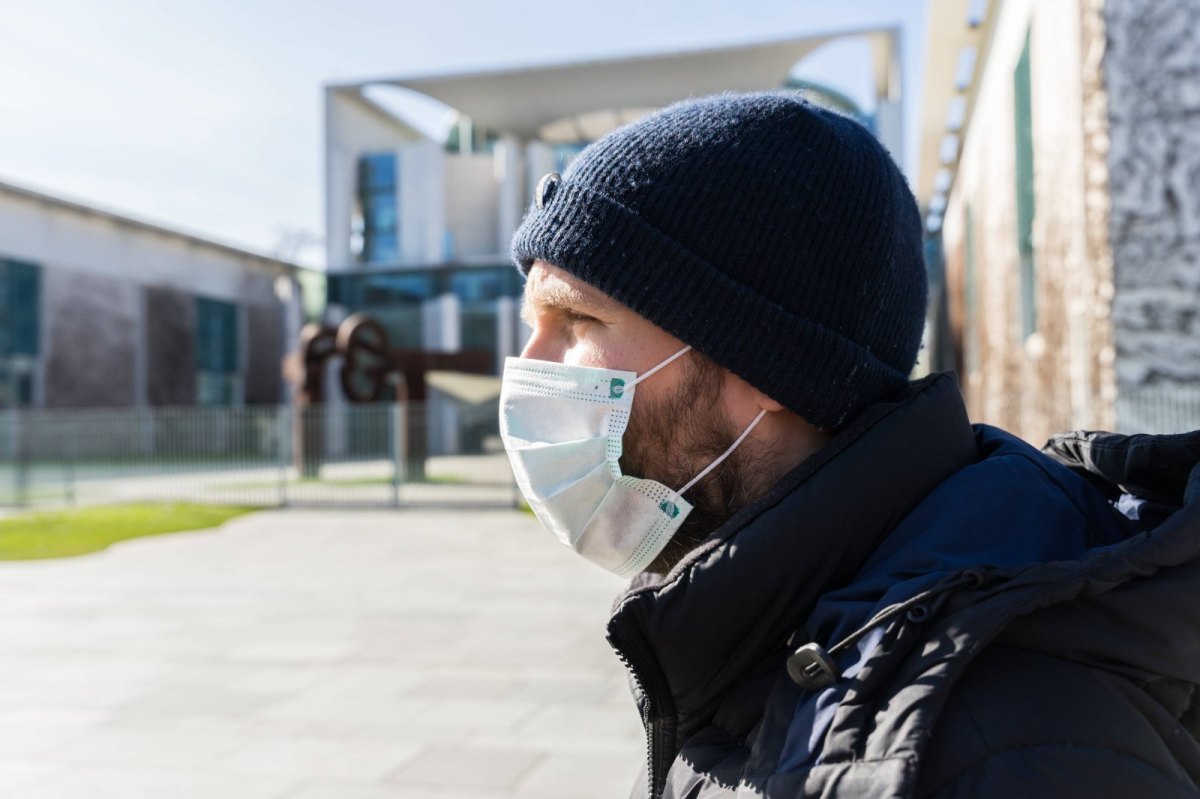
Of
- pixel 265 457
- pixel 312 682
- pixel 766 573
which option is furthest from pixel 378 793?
pixel 265 457

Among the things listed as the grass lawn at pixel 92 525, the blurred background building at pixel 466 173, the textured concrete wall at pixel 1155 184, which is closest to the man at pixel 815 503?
the textured concrete wall at pixel 1155 184

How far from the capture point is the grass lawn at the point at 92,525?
13445 mm

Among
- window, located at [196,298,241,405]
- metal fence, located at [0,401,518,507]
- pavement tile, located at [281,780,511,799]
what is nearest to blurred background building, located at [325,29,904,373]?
window, located at [196,298,241,405]

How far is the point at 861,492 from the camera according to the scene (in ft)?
4.40

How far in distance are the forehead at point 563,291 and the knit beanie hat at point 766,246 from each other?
0.12 ft

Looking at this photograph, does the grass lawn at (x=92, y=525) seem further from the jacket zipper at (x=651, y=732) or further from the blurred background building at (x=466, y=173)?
the blurred background building at (x=466, y=173)

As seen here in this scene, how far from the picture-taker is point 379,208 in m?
43.8

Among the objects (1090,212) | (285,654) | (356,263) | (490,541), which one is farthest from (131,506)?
(356,263)

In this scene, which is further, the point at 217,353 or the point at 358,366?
the point at 217,353

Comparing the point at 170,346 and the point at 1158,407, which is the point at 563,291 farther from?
the point at 170,346

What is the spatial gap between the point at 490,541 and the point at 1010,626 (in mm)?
13432

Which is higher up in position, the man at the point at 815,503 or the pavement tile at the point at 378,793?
the man at the point at 815,503

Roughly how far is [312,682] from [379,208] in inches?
1533

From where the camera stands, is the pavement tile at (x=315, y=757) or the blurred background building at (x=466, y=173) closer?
the pavement tile at (x=315, y=757)
